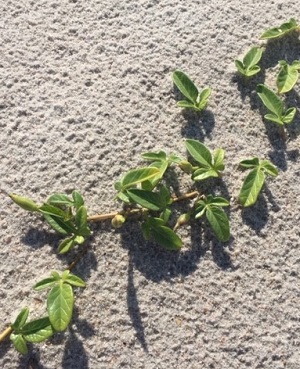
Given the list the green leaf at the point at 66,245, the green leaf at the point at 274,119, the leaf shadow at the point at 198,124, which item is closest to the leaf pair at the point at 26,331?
the green leaf at the point at 66,245

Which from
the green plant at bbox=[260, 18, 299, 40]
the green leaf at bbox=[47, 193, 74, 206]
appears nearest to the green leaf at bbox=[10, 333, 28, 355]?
the green leaf at bbox=[47, 193, 74, 206]

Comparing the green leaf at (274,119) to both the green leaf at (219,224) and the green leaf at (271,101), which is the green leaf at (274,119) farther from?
the green leaf at (219,224)

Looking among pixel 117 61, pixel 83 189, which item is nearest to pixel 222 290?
pixel 83 189

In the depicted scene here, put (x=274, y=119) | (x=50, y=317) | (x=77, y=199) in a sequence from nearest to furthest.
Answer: (x=50, y=317) < (x=77, y=199) < (x=274, y=119)

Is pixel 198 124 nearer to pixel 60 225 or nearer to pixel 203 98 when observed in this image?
pixel 203 98

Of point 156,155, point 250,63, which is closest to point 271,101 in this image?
point 250,63

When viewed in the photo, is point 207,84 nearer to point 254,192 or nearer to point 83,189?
point 254,192
